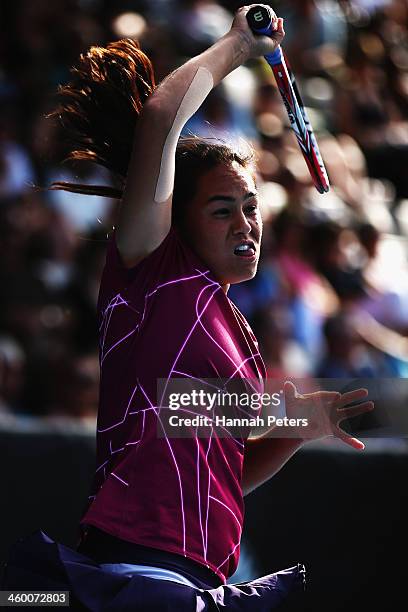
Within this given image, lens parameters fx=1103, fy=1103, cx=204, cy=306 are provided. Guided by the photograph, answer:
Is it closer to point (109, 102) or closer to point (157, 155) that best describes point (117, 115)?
point (109, 102)

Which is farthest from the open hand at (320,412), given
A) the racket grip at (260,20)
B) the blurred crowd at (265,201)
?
the blurred crowd at (265,201)

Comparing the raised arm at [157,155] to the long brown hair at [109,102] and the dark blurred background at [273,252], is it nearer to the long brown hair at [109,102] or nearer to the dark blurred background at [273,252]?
the long brown hair at [109,102]

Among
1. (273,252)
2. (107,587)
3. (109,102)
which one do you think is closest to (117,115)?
(109,102)

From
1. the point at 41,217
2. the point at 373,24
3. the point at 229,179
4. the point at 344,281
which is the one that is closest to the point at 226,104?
the point at 344,281

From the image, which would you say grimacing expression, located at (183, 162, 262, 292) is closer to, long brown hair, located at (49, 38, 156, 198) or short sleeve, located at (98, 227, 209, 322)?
short sleeve, located at (98, 227, 209, 322)

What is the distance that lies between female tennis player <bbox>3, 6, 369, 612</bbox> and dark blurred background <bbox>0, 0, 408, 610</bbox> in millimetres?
422

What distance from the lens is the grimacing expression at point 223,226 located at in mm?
2625

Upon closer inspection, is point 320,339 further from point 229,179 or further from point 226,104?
point 229,179

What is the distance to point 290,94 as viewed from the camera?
2.80 m

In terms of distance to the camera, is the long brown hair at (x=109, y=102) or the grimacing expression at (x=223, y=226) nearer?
the grimacing expression at (x=223, y=226)

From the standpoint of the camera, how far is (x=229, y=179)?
8.79 feet

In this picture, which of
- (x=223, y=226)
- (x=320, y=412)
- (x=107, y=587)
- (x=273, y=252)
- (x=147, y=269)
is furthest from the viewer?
(x=273, y=252)

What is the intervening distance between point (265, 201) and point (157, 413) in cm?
505

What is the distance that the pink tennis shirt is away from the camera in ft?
7.84
